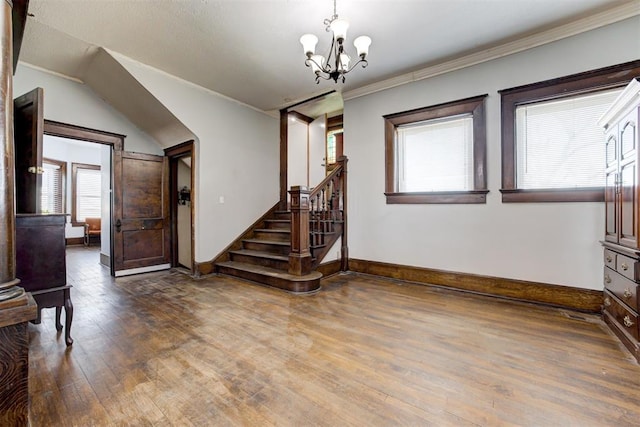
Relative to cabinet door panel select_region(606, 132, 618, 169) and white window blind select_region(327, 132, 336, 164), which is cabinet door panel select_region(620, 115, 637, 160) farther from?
white window blind select_region(327, 132, 336, 164)

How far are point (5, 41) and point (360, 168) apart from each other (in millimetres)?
4078

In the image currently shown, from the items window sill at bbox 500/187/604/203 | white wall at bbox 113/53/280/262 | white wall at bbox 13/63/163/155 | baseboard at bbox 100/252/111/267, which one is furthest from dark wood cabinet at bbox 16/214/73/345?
window sill at bbox 500/187/604/203

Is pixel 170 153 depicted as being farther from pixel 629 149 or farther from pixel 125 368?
pixel 629 149

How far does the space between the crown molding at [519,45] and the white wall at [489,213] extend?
0.20 feet

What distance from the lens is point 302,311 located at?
9.81 feet

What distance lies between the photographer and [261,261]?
14.6 feet

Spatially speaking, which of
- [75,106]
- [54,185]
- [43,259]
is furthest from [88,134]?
[54,185]

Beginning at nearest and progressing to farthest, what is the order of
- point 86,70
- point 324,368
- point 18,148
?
point 324,368
point 18,148
point 86,70

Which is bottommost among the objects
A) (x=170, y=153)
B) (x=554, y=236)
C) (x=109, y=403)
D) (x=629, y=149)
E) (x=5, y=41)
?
(x=109, y=403)

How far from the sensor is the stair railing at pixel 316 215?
3.84 meters

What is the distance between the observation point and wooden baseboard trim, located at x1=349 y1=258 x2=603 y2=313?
9.73ft

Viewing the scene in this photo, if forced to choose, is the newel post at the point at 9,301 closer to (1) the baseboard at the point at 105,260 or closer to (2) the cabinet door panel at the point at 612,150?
(2) the cabinet door panel at the point at 612,150

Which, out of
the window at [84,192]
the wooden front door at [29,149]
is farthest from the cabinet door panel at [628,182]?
the window at [84,192]

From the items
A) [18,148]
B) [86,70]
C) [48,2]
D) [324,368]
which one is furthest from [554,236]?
[86,70]
